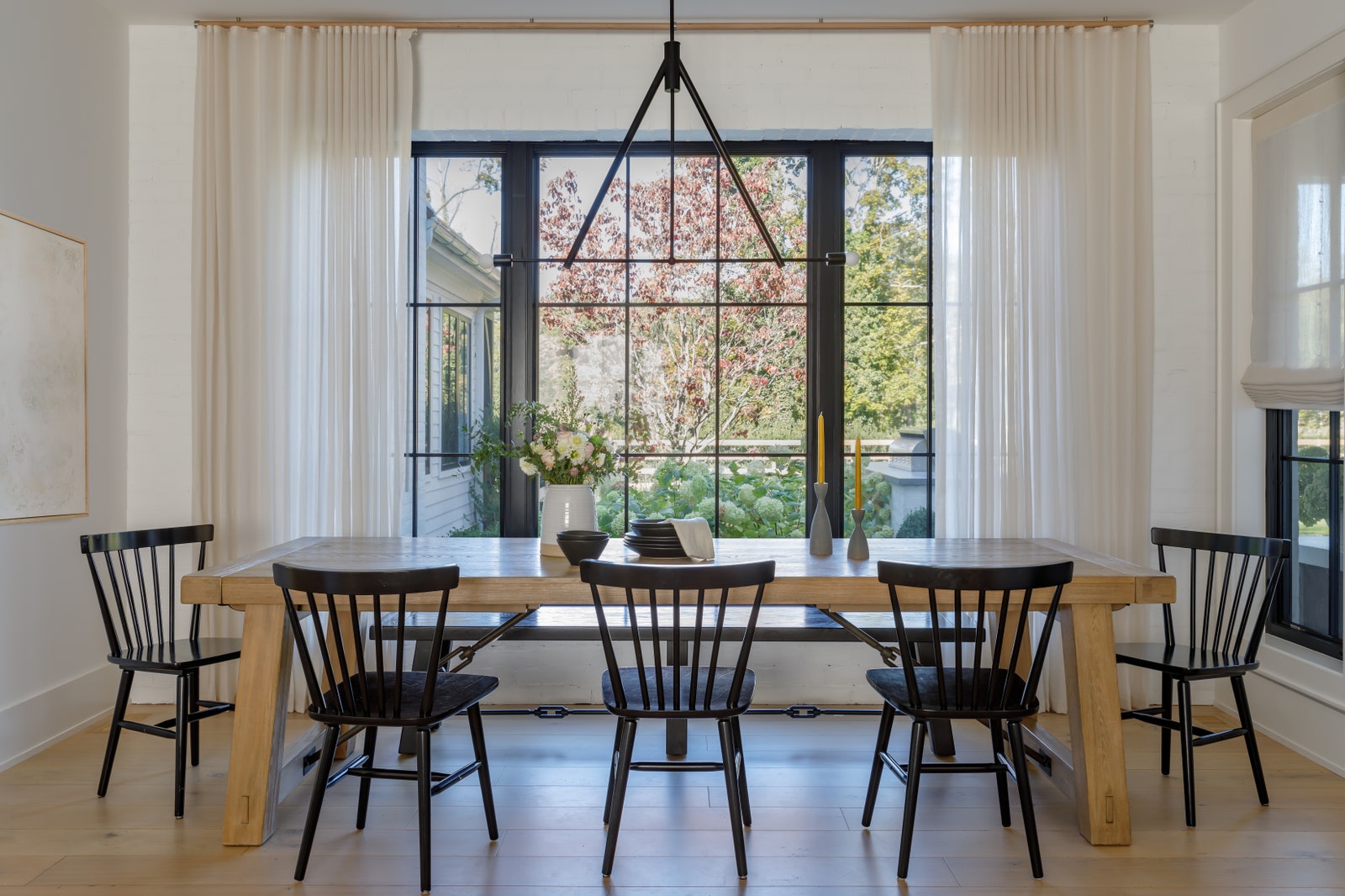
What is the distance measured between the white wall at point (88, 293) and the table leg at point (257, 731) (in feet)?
3.92

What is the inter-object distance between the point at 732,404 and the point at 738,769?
186 centimetres

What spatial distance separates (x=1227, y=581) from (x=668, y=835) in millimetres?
2013

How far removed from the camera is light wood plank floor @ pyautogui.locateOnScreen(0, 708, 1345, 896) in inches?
93.6

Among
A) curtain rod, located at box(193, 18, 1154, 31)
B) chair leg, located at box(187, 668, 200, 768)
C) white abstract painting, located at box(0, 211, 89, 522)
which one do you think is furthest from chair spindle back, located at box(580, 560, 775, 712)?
curtain rod, located at box(193, 18, 1154, 31)

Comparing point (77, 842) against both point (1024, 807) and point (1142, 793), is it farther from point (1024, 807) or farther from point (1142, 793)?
point (1142, 793)

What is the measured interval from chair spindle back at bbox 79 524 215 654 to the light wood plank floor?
0.49 meters

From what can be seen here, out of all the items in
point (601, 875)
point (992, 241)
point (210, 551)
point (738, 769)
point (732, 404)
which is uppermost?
point (992, 241)

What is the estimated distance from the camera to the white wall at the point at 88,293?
3.24 metres

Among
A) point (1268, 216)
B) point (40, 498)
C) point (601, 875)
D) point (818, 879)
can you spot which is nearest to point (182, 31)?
point (40, 498)

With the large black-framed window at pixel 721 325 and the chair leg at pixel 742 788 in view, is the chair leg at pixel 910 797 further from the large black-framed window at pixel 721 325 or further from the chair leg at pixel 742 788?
the large black-framed window at pixel 721 325

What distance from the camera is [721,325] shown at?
4.15m

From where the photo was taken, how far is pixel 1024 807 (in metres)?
2.39

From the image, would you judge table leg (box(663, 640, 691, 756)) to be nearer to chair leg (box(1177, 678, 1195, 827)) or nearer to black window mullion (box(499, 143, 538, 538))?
black window mullion (box(499, 143, 538, 538))

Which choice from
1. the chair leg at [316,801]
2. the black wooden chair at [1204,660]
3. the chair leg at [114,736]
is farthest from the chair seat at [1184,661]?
the chair leg at [114,736]
